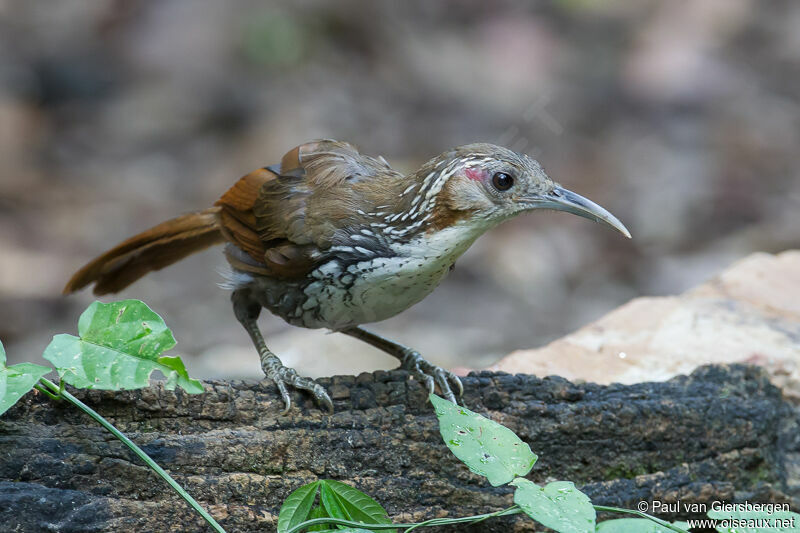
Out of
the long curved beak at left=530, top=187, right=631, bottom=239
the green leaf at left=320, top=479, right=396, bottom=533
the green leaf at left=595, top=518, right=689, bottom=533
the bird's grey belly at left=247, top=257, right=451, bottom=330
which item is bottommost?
the green leaf at left=595, top=518, right=689, bottom=533

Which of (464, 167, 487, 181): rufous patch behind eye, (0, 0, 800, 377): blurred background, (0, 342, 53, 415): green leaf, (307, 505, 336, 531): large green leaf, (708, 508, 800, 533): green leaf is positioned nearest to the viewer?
(0, 342, 53, 415): green leaf

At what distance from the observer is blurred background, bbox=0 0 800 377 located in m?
6.77

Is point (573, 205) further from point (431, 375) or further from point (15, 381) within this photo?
point (15, 381)

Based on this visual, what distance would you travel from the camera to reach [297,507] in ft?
8.17

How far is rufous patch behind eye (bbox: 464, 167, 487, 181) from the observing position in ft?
10.3

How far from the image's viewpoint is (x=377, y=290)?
3.18 meters

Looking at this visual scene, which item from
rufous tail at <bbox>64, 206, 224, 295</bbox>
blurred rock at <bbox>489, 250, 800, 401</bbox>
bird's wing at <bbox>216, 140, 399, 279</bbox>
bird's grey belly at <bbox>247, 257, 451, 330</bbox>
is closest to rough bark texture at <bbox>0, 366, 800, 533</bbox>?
bird's grey belly at <bbox>247, 257, 451, 330</bbox>

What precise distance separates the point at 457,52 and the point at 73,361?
7107 mm

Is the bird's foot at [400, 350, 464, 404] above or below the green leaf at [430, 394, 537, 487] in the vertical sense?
above

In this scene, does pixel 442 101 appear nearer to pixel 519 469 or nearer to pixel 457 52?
pixel 457 52

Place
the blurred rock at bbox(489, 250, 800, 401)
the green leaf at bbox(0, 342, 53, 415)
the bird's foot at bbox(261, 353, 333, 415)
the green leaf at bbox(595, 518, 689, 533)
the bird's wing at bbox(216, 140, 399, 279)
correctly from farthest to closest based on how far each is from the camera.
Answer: the blurred rock at bbox(489, 250, 800, 401) < the bird's wing at bbox(216, 140, 399, 279) < the bird's foot at bbox(261, 353, 333, 415) < the green leaf at bbox(595, 518, 689, 533) < the green leaf at bbox(0, 342, 53, 415)

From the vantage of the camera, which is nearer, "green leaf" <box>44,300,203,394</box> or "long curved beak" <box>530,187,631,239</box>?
"green leaf" <box>44,300,203,394</box>

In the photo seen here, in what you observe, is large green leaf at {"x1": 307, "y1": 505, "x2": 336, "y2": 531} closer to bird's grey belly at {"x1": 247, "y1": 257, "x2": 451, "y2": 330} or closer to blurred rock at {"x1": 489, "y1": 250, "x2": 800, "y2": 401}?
bird's grey belly at {"x1": 247, "y1": 257, "x2": 451, "y2": 330}

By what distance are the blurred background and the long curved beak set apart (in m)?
2.77
